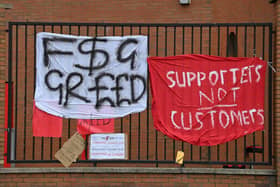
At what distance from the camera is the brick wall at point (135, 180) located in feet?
21.7

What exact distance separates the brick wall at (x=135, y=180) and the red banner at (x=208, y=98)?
523 mm

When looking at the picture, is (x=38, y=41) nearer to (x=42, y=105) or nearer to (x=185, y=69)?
(x=42, y=105)

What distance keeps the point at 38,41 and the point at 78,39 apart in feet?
1.91

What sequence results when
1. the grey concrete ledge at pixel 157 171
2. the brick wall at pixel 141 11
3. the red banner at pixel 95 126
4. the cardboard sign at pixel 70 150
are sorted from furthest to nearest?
1. the brick wall at pixel 141 11
2. the red banner at pixel 95 126
3. the cardboard sign at pixel 70 150
4. the grey concrete ledge at pixel 157 171

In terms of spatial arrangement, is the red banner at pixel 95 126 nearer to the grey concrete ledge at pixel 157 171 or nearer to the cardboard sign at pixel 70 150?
the cardboard sign at pixel 70 150

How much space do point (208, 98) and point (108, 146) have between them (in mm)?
1547

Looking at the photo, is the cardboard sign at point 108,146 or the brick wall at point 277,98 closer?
the brick wall at point 277,98

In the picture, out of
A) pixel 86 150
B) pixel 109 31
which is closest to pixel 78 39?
pixel 86 150

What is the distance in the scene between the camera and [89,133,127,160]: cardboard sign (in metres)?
6.72

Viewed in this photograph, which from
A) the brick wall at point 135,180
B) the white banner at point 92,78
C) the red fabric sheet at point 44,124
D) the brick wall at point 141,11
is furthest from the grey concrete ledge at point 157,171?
the brick wall at point 141,11

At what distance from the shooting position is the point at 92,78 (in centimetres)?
680

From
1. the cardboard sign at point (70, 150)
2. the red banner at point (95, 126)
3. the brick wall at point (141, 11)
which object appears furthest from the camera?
the brick wall at point (141, 11)

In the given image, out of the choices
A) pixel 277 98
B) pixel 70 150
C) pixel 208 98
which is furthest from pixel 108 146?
pixel 277 98

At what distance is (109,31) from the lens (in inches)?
385
